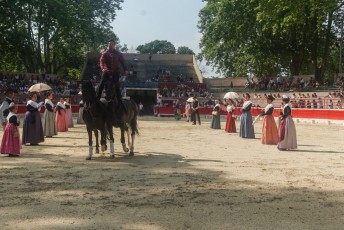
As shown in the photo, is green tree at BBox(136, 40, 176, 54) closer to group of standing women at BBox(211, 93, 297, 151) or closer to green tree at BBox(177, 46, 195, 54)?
green tree at BBox(177, 46, 195, 54)

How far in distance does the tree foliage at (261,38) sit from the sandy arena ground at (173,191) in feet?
121

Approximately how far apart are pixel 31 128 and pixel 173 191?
9.15 metres

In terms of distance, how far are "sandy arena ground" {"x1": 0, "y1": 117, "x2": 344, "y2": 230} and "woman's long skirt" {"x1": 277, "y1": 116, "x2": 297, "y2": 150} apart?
1.33 metres

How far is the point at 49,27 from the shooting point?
48.4 m

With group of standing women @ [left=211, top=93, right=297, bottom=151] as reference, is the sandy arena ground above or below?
below

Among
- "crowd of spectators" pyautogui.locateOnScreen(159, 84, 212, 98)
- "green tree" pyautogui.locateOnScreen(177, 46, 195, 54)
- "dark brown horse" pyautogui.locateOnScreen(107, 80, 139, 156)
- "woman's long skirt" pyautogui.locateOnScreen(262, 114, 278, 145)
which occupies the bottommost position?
"woman's long skirt" pyautogui.locateOnScreen(262, 114, 278, 145)

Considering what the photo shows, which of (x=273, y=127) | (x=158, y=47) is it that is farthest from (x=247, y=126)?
(x=158, y=47)

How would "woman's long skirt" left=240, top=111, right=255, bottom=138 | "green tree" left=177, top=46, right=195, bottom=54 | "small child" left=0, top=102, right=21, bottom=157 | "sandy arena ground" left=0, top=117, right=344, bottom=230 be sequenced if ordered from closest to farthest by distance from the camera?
"sandy arena ground" left=0, top=117, right=344, bottom=230 < "small child" left=0, top=102, right=21, bottom=157 < "woman's long skirt" left=240, top=111, right=255, bottom=138 < "green tree" left=177, top=46, right=195, bottom=54

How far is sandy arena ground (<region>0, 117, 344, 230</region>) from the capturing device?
551 cm

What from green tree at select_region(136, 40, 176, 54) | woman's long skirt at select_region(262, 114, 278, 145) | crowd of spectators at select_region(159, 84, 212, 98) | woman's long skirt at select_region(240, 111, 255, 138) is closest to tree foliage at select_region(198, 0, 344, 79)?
crowd of spectators at select_region(159, 84, 212, 98)

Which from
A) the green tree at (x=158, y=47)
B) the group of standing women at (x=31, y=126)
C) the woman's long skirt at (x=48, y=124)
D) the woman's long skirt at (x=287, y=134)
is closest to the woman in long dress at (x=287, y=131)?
the woman's long skirt at (x=287, y=134)

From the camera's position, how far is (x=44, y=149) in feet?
46.0

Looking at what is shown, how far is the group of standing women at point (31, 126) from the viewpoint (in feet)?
40.0

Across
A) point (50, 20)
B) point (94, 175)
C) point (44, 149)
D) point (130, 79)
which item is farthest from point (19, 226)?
point (130, 79)
